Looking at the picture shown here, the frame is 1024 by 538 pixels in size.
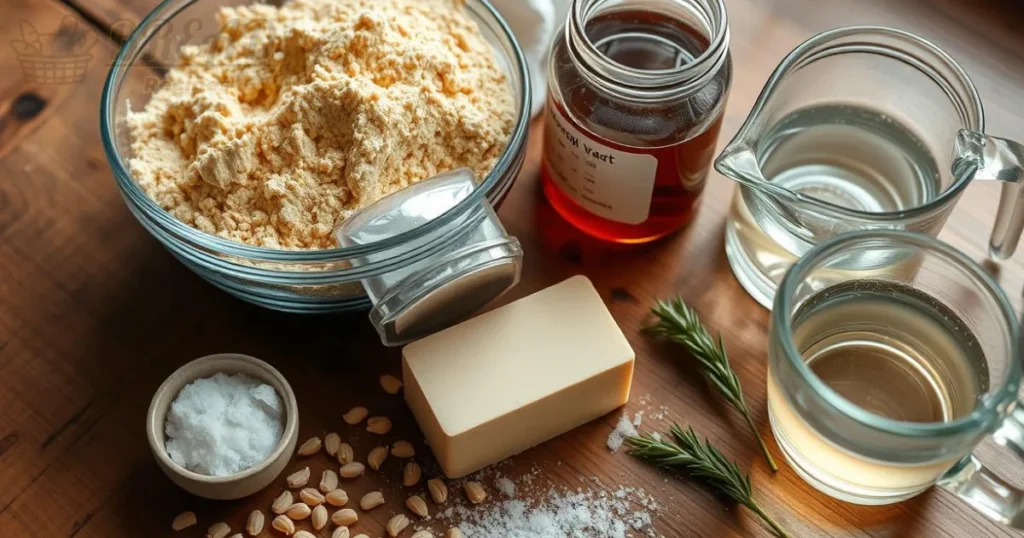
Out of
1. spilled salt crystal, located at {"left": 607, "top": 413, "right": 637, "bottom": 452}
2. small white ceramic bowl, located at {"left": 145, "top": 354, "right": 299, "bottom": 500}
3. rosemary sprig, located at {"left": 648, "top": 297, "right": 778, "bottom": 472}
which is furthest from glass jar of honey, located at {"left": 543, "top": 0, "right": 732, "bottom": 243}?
small white ceramic bowl, located at {"left": 145, "top": 354, "right": 299, "bottom": 500}

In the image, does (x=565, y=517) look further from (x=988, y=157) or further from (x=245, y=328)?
(x=988, y=157)

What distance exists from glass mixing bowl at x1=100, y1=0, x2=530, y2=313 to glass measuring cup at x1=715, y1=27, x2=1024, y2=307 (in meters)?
0.24

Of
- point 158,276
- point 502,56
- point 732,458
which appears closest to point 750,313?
point 732,458

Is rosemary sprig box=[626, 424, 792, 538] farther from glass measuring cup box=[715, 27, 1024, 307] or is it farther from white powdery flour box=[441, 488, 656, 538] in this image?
glass measuring cup box=[715, 27, 1024, 307]

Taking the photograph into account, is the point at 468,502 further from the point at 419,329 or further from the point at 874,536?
the point at 874,536

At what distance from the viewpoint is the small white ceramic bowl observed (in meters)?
0.93

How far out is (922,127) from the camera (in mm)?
1080

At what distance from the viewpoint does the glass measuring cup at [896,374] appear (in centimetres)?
82

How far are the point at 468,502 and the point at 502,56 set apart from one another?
18.0 inches

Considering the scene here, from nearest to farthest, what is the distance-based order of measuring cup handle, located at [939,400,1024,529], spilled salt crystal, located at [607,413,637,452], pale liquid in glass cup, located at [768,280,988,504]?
measuring cup handle, located at [939,400,1024,529] → pale liquid in glass cup, located at [768,280,988,504] → spilled salt crystal, located at [607,413,637,452]

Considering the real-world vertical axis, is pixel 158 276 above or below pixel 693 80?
below

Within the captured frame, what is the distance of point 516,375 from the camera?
3.18 feet

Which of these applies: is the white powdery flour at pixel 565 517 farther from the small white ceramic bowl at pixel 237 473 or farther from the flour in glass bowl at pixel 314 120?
the flour in glass bowl at pixel 314 120

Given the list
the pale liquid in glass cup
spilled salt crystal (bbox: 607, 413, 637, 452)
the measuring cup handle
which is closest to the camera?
the measuring cup handle
